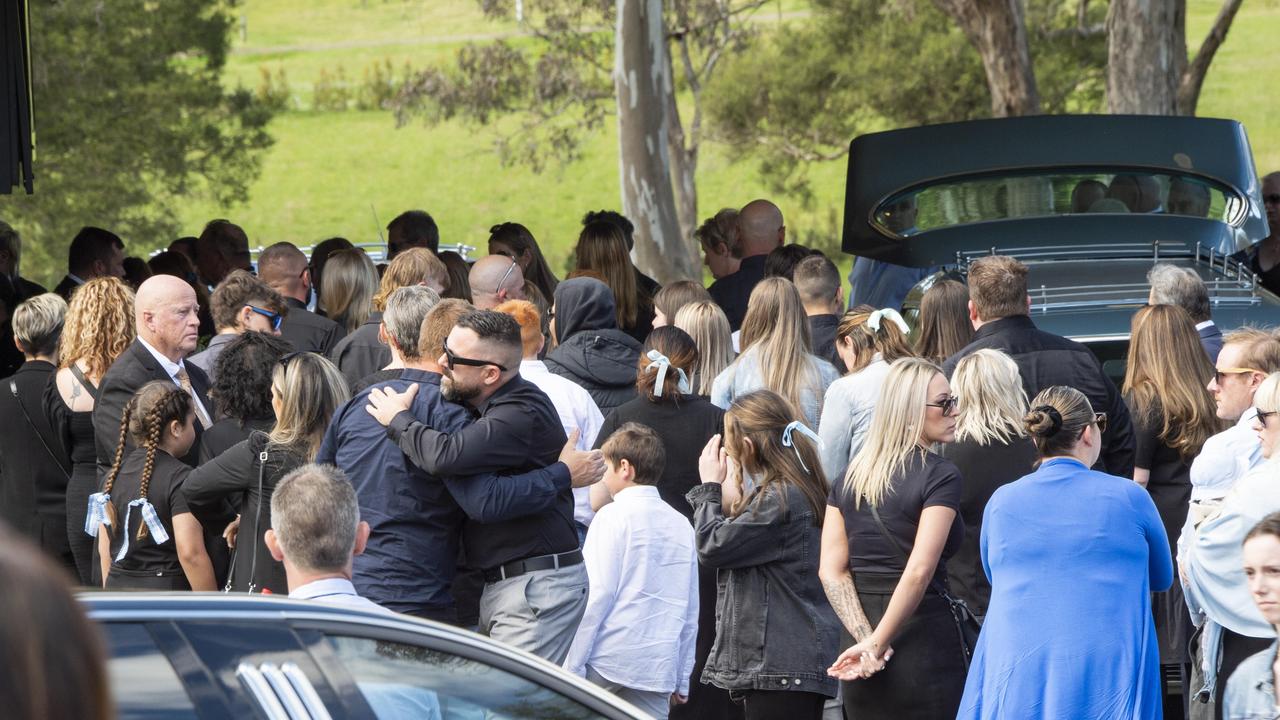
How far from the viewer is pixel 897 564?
5.13m

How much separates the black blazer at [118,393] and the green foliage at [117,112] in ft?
66.2

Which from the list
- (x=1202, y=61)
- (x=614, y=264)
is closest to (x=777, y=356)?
(x=614, y=264)

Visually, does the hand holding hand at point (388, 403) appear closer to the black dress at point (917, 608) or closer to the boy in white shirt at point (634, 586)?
the boy in white shirt at point (634, 586)

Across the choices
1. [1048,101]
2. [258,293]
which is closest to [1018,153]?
[258,293]

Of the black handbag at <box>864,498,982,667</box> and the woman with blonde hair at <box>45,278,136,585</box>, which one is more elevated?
the woman with blonde hair at <box>45,278,136,585</box>

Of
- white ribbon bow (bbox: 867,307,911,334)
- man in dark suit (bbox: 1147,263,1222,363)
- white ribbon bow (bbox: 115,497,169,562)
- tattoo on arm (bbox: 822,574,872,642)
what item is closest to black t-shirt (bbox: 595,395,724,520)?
white ribbon bow (bbox: 867,307,911,334)

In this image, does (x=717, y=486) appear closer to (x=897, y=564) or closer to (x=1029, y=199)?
(x=897, y=564)

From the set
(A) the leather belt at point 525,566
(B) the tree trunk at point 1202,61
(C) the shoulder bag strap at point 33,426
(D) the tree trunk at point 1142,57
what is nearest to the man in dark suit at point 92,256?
(C) the shoulder bag strap at point 33,426

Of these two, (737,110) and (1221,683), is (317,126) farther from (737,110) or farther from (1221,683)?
(1221,683)

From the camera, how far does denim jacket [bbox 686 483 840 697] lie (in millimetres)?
5328

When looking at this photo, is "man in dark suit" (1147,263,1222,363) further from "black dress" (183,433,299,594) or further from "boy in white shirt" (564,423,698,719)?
"black dress" (183,433,299,594)

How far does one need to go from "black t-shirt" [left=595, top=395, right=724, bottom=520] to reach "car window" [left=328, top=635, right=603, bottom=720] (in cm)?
328

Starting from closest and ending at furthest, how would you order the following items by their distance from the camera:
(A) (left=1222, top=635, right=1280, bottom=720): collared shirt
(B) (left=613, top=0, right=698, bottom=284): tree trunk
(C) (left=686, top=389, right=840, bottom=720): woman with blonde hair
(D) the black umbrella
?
(A) (left=1222, top=635, right=1280, bottom=720): collared shirt → (C) (left=686, top=389, right=840, bottom=720): woman with blonde hair → (D) the black umbrella → (B) (left=613, top=0, right=698, bottom=284): tree trunk

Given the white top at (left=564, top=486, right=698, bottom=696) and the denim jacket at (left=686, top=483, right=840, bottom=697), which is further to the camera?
the white top at (left=564, top=486, right=698, bottom=696)
